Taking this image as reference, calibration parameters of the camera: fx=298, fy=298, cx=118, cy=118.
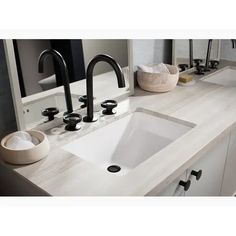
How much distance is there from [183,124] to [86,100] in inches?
17.3

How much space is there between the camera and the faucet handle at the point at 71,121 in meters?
1.22

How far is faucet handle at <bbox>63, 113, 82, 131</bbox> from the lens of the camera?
1224 mm

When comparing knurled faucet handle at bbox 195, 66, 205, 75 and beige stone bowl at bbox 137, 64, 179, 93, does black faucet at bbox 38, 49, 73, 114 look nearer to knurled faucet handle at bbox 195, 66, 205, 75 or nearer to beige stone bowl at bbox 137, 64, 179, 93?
beige stone bowl at bbox 137, 64, 179, 93

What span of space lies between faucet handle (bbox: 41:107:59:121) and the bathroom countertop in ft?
0.18

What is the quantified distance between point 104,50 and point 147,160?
585 millimetres

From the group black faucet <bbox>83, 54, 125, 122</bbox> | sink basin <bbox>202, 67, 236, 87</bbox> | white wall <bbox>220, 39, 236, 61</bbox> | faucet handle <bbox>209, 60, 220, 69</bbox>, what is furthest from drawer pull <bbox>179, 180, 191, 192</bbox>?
white wall <bbox>220, 39, 236, 61</bbox>

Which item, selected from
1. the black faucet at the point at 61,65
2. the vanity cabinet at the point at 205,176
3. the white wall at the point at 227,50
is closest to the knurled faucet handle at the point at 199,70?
the white wall at the point at 227,50

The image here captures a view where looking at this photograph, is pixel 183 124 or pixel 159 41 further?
pixel 159 41

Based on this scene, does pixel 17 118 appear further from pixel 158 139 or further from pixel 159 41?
pixel 159 41

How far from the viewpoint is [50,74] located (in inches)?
47.1

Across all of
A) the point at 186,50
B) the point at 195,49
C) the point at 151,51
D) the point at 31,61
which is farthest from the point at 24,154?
the point at 195,49
